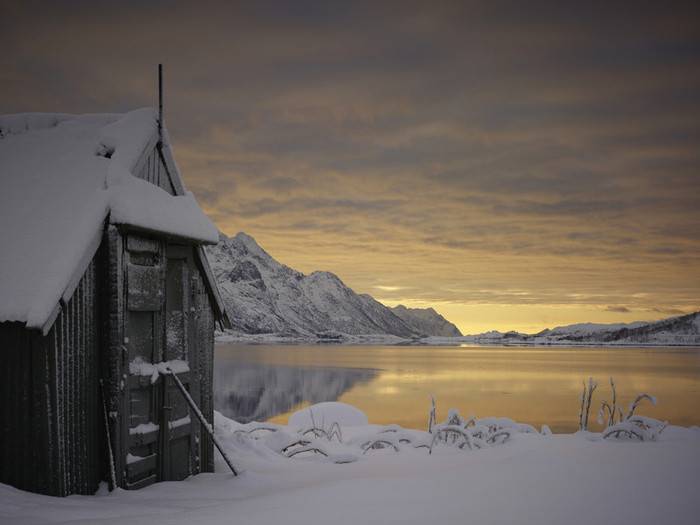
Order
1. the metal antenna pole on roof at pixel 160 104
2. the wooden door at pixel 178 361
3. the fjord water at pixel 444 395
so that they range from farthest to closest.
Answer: the fjord water at pixel 444 395, the metal antenna pole on roof at pixel 160 104, the wooden door at pixel 178 361

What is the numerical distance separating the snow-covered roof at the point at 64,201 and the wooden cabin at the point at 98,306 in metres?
0.02

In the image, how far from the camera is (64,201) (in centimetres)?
864

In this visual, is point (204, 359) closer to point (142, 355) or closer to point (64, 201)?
point (142, 355)

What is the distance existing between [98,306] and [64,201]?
1.70 meters

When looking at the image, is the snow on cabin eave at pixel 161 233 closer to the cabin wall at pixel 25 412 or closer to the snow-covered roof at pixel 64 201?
the snow-covered roof at pixel 64 201

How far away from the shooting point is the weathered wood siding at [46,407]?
24.6 ft

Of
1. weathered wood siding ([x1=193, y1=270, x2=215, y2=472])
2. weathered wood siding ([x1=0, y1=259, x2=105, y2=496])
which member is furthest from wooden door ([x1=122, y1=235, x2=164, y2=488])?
weathered wood siding ([x1=193, y1=270, x2=215, y2=472])

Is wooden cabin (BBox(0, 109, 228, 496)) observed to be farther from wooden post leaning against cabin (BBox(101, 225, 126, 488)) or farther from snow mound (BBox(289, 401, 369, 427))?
snow mound (BBox(289, 401, 369, 427))

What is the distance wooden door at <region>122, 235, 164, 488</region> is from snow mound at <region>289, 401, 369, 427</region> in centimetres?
1564

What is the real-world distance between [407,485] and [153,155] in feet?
22.7

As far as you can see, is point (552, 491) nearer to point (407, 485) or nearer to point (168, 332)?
point (407, 485)

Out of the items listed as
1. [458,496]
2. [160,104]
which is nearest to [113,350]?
[160,104]

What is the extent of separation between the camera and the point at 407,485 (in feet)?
25.7

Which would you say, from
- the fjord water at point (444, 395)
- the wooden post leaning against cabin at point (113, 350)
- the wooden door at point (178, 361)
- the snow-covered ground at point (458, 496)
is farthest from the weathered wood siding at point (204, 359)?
the fjord water at point (444, 395)
